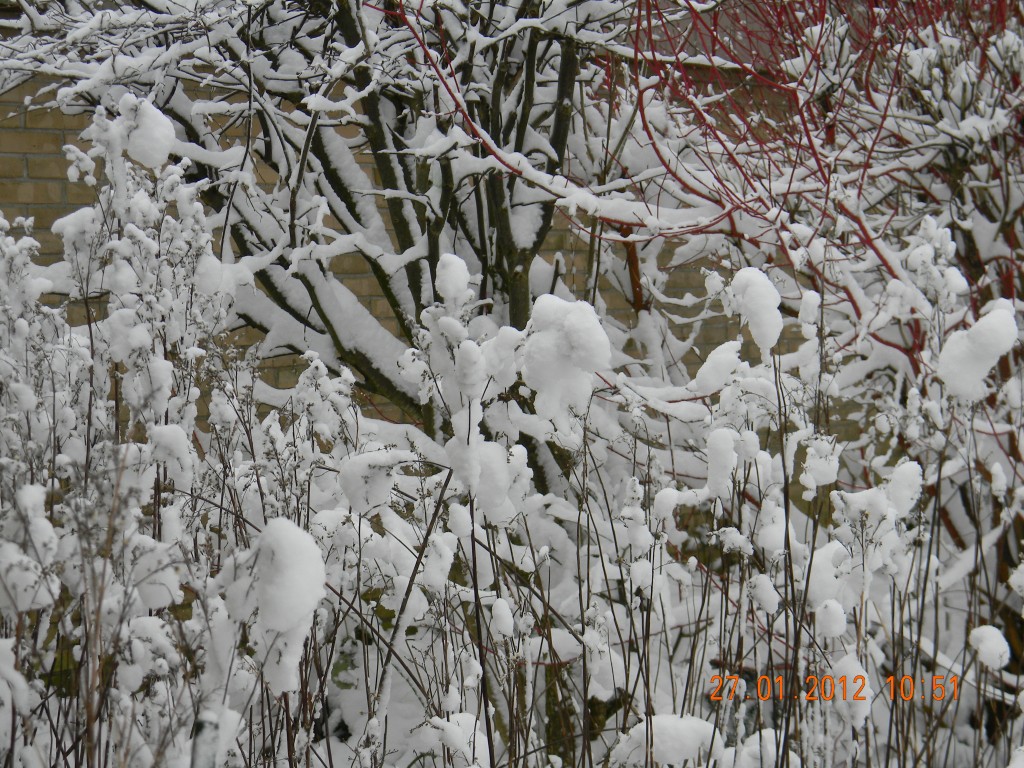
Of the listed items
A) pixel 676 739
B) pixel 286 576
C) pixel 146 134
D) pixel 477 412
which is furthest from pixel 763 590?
pixel 146 134

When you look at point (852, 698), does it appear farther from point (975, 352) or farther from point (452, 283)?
point (452, 283)

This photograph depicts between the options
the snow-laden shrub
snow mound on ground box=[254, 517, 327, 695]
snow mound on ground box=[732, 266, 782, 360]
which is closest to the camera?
snow mound on ground box=[254, 517, 327, 695]

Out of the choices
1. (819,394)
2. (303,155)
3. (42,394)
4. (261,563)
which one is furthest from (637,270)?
(261,563)

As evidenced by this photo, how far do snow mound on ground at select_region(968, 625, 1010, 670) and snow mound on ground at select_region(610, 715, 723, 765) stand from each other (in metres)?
0.56

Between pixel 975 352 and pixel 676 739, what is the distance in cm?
86

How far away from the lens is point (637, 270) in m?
3.50

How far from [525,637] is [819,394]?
0.75m

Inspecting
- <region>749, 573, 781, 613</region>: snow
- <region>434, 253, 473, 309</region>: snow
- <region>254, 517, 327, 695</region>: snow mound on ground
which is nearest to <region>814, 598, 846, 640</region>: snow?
<region>749, 573, 781, 613</region>: snow

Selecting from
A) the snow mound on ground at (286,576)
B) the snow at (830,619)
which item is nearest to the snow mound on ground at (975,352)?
the snow at (830,619)

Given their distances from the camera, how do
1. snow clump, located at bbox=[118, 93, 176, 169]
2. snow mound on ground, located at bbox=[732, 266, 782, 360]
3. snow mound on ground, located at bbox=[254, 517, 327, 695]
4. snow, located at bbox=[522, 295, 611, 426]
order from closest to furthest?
snow mound on ground, located at bbox=[254, 517, 327, 695]
snow, located at bbox=[522, 295, 611, 426]
snow mound on ground, located at bbox=[732, 266, 782, 360]
snow clump, located at bbox=[118, 93, 176, 169]

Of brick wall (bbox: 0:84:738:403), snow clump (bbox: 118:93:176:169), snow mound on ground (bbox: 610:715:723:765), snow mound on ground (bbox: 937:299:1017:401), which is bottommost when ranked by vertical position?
snow mound on ground (bbox: 610:715:723:765)

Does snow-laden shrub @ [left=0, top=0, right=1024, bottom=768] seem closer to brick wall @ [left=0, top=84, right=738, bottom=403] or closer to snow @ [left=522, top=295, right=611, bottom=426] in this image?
snow @ [left=522, top=295, right=611, bottom=426]

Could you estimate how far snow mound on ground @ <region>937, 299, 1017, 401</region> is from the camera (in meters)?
1.59

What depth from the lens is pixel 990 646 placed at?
1803 millimetres
